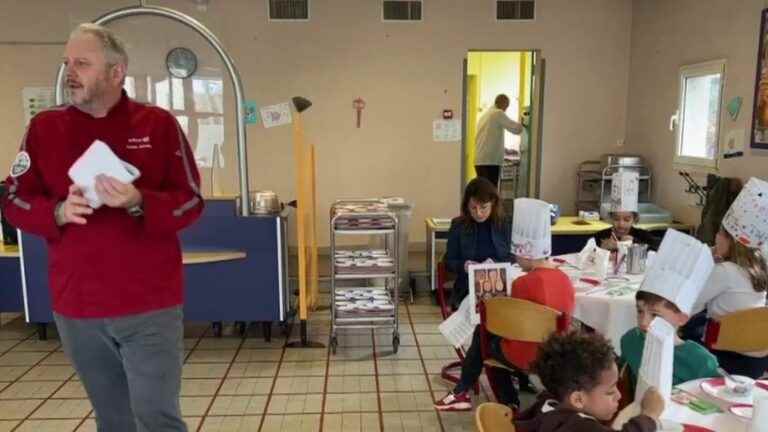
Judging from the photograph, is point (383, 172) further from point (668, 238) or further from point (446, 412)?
point (668, 238)

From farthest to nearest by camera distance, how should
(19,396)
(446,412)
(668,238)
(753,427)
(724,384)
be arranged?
(19,396)
(446,412)
(668,238)
(724,384)
(753,427)

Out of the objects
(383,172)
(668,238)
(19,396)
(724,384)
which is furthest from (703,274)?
(383,172)

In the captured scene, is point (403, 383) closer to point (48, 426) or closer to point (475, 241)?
point (475, 241)

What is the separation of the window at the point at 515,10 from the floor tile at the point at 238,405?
4.13 m

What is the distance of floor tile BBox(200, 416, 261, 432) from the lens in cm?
281

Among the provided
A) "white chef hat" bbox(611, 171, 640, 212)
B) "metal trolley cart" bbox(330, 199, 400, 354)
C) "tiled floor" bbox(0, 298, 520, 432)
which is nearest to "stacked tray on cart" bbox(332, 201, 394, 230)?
"metal trolley cart" bbox(330, 199, 400, 354)

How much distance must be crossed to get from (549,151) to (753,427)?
4.65 metres

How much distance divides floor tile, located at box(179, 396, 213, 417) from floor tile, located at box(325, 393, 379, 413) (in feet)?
2.05

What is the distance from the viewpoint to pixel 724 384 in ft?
5.81

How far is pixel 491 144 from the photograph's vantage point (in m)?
6.02

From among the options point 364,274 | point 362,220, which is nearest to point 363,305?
point 364,274

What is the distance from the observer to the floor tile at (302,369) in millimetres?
3462

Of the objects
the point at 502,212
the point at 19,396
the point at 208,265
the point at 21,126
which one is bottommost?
the point at 19,396

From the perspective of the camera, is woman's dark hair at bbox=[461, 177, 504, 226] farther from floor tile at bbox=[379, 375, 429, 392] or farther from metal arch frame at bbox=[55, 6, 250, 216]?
metal arch frame at bbox=[55, 6, 250, 216]
